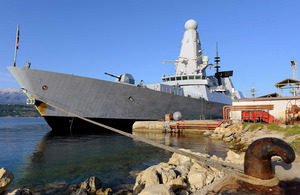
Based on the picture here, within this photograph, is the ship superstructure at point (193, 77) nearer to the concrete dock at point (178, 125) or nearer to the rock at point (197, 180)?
the concrete dock at point (178, 125)

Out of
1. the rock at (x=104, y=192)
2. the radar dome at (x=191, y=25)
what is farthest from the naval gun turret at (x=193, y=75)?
→ the rock at (x=104, y=192)

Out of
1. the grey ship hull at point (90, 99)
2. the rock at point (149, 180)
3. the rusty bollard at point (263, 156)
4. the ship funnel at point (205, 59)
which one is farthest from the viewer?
the ship funnel at point (205, 59)

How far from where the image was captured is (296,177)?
3.75 metres

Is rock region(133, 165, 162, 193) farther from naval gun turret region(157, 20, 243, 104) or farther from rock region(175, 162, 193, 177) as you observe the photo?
naval gun turret region(157, 20, 243, 104)

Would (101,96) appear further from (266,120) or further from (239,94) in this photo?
(239,94)

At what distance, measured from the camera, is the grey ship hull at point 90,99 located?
1816 centimetres

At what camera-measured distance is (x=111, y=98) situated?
2027cm

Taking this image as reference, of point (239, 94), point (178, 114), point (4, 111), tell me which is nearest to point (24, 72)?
point (178, 114)

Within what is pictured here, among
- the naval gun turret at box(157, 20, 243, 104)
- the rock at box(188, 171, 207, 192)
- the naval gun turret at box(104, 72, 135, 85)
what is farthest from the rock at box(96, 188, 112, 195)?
the naval gun turret at box(157, 20, 243, 104)

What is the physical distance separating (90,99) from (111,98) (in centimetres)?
214

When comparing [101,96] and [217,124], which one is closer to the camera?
[101,96]

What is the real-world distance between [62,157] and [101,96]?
33.2 feet

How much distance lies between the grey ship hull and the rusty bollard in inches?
693

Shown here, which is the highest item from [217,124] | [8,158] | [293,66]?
[293,66]
